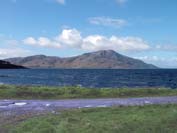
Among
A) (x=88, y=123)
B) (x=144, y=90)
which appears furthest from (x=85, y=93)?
(x=88, y=123)

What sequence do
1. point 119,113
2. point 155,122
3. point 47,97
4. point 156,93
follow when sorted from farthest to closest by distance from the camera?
point 156,93
point 47,97
point 119,113
point 155,122

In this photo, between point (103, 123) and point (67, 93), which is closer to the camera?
point (103, 123)

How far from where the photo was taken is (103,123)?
60.6 ft

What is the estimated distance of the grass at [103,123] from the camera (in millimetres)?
17203

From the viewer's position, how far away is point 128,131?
1691 cm

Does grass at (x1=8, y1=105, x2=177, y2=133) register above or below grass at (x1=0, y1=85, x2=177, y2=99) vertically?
below

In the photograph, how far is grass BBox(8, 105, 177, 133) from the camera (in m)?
17.2

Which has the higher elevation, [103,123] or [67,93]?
[67,93]

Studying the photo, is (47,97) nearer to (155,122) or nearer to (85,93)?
(85,93)

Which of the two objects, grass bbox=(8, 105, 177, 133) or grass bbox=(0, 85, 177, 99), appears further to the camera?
grass bbox=(0, 85, 177, 99)

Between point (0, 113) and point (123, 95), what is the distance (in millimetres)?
18224

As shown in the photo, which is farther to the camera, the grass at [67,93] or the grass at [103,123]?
the grass at [67,93]

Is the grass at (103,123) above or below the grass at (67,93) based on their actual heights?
below

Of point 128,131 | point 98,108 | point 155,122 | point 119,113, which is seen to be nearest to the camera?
point 128,131
